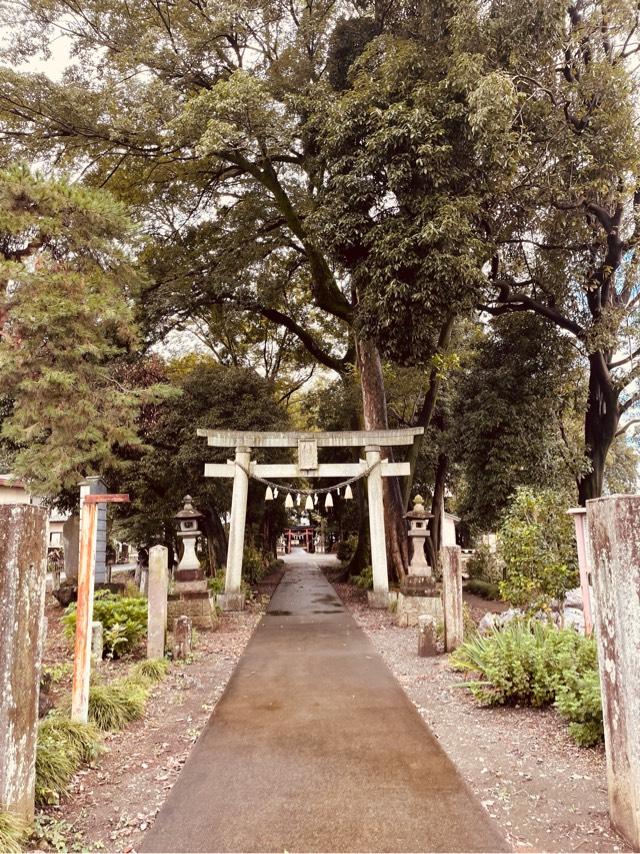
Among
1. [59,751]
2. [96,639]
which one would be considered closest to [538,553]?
[96,639]

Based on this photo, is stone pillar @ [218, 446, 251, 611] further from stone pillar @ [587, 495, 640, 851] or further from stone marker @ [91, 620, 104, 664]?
stone pillar @ [587, 495, 640, 851]

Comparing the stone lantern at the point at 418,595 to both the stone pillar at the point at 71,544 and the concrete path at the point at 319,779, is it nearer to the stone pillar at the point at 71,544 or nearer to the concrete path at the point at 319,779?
the concrete path at the point at 319,779

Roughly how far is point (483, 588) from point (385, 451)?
184 inches

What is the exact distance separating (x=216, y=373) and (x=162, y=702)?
37.3 ft

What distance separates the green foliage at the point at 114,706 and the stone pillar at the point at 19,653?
5.75 feet

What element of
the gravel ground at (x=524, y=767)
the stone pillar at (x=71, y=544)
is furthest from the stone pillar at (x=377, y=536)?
the stone pillar at (x=71, y=544)

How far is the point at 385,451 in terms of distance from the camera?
13539mm

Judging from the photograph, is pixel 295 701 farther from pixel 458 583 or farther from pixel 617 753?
pixel 617 753

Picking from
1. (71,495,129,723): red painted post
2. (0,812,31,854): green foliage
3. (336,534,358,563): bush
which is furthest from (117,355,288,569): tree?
(0,812,31,854): green foliage

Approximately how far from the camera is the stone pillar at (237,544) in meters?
11.4

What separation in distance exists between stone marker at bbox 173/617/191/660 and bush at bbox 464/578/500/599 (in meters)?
8.66

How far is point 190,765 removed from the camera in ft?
12.3

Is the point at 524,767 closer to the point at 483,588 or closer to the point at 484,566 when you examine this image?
the point at 483,588

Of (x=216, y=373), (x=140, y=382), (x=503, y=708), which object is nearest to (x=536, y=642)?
(x=503, y=708)
